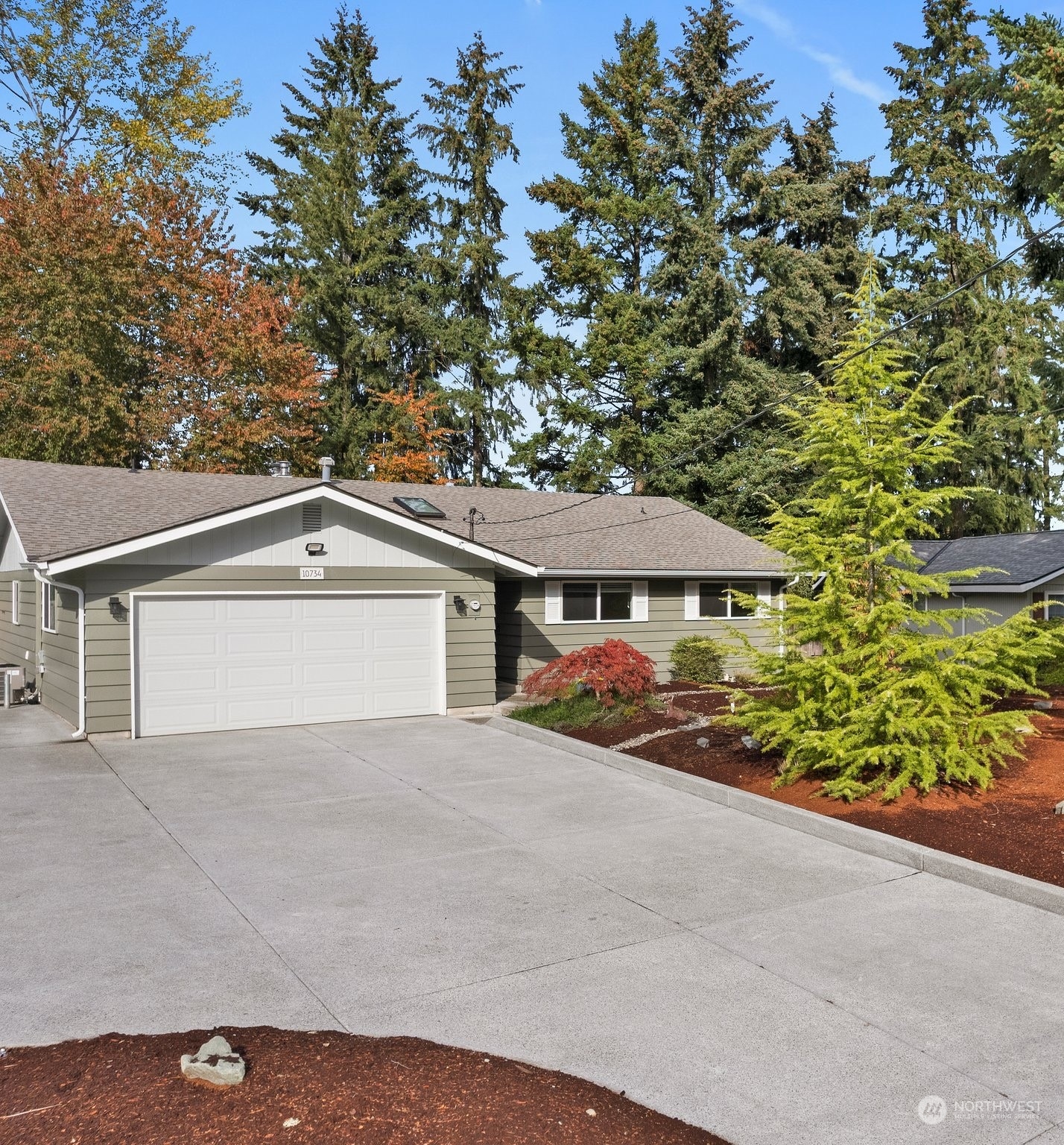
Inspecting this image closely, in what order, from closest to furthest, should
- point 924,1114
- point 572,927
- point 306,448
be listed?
point 924,1114, point 572,927, point 306,448

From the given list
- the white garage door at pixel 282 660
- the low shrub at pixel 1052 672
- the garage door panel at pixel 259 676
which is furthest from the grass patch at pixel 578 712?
the low shrub at pixel 1052 672

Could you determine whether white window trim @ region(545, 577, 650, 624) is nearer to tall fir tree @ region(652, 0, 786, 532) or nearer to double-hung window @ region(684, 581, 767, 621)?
double-hung window @ region(684, 581, 767, 621)

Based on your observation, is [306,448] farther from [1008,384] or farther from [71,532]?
[1008,384]

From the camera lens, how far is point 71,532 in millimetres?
13320

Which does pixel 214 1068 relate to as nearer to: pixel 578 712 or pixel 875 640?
pixel 875 640

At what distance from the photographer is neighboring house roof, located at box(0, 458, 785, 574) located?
13719 millimetres

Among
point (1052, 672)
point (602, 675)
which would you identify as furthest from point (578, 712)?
point (1052, 672)

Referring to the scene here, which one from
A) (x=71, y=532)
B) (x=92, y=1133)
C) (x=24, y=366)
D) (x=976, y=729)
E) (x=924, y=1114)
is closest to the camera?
(x=92, y=1133)

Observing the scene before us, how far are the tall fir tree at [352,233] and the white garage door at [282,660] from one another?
17386mm

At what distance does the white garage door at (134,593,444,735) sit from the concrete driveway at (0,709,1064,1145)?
344cm

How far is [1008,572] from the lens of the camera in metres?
24.1

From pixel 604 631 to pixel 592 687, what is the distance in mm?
4238

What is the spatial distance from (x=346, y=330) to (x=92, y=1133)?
30.9 metres

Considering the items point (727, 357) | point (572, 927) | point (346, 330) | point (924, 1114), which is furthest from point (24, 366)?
point (924, 1114)
